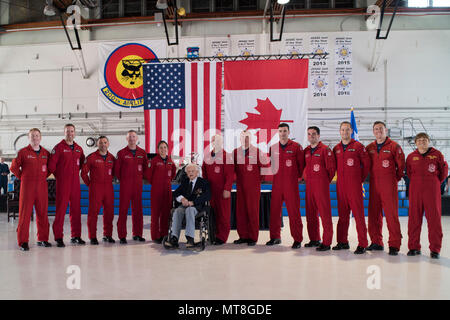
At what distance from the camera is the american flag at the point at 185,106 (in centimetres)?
742

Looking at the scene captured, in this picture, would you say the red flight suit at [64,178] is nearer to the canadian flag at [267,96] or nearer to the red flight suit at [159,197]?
the red flight suit at [159,197]

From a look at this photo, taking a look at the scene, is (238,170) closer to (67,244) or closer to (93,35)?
(67,244)

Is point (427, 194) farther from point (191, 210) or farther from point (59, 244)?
point (59, 244)

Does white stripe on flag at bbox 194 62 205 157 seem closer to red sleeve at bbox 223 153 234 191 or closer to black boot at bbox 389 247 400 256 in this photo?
red sleeve at bbox 223 153 234 191

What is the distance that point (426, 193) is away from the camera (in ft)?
12.3

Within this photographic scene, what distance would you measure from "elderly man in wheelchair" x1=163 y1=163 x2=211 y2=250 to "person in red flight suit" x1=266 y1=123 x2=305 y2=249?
0.89 metres

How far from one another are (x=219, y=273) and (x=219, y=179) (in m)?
1.54

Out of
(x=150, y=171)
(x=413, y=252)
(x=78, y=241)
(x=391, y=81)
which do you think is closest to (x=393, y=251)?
(x=413, y=252)

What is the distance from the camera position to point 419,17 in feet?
31.5

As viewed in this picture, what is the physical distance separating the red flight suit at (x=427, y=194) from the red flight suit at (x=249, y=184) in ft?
5.71

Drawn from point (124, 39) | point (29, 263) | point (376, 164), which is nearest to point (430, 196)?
point (376, 164)

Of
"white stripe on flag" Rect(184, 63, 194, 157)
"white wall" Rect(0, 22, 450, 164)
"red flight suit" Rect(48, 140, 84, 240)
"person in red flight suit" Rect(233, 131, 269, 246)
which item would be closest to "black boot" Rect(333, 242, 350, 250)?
"person in red flight suit" Rect(233, 131, 269, 246)

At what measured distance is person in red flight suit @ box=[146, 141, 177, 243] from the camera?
14.9 ft

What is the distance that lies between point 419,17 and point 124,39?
870 centimetres
